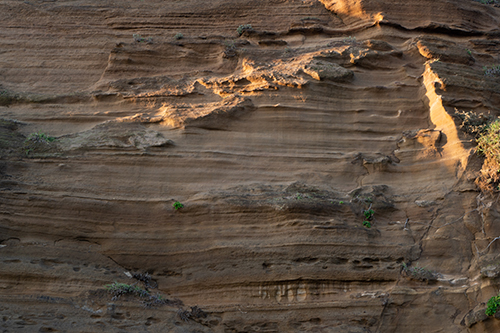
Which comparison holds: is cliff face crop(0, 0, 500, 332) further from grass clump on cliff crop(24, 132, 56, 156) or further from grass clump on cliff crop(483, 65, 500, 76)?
grass clump on cliff crop(483, 65, 500, 76)

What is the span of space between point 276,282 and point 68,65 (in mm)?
6743

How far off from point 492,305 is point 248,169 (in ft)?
13.7

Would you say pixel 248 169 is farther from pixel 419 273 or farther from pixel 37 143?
pixel 37 143

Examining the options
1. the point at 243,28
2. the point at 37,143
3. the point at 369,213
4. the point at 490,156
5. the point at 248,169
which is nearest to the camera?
the point at 369,213

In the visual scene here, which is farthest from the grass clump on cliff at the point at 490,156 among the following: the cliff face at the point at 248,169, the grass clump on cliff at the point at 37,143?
the grass clump on cliff at the point at 37,143

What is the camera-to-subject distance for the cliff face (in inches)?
263

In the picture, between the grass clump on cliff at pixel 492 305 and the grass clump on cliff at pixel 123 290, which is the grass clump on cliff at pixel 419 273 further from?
the grass clump on cliff at pixel 123 290

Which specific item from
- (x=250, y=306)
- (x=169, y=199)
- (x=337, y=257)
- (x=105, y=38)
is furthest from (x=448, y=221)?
(x=105, y=38)

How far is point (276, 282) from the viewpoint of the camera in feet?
22.7

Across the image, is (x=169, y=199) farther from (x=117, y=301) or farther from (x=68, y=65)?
(x=68, y=65)

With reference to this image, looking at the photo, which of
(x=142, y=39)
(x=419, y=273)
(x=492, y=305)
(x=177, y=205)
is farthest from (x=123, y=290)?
(x=142, y=39)

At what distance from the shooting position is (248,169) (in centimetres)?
814

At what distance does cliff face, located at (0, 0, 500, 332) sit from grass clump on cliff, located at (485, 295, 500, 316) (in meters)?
0.16

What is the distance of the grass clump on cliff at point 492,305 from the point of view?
625 cm
